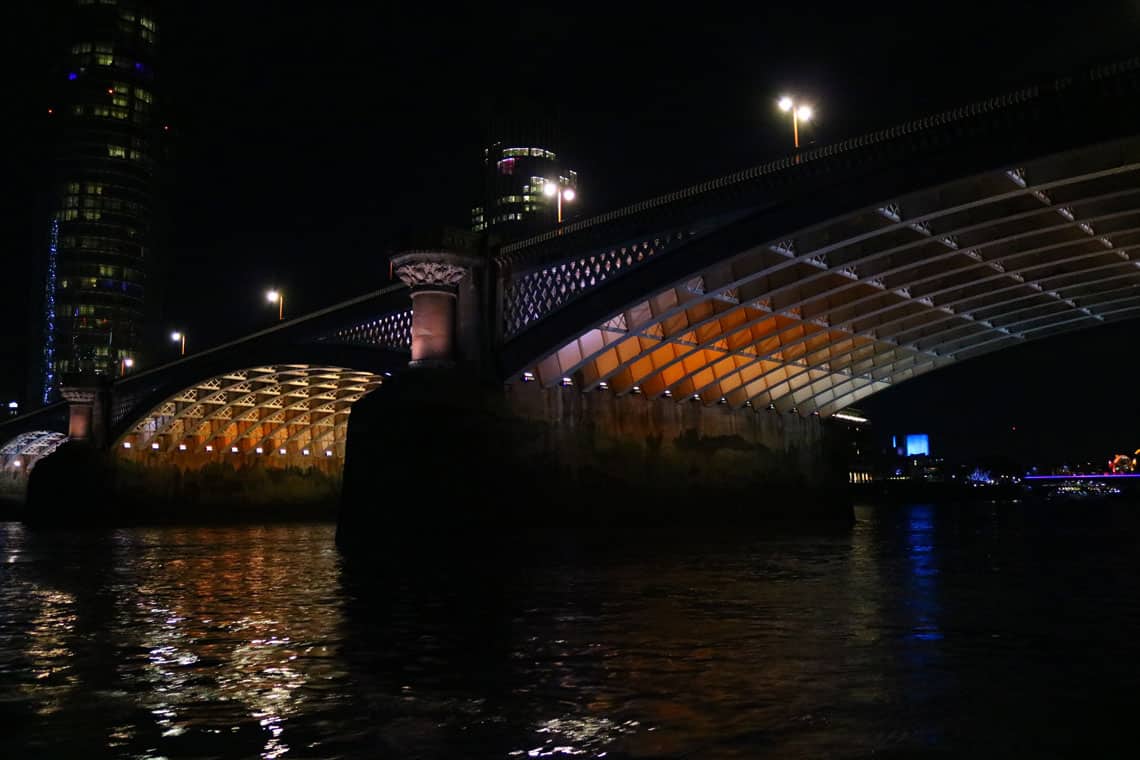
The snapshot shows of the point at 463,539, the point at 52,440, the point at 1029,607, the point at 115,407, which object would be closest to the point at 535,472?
the point at 463,539

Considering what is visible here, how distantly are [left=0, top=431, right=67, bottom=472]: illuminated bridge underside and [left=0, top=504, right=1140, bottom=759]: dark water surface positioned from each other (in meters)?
83.8

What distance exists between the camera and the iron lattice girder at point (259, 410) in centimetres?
6331

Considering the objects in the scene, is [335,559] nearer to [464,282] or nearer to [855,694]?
[464,282]

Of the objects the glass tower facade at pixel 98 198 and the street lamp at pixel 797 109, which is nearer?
the street lamp at pixel 797 109

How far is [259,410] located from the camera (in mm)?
74812

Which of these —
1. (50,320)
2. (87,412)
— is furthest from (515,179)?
(87,412)

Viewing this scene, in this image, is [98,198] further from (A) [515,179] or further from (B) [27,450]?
(A) [515,179]

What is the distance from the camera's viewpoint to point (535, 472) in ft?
127

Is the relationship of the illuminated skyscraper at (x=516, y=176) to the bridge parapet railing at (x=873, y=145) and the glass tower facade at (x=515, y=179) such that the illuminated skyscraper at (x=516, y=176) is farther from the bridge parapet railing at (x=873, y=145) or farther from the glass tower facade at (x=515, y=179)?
the bridge parapet railing at (x=873, y=145)

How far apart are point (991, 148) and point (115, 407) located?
6258cm

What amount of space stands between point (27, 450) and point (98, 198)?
60.8 m

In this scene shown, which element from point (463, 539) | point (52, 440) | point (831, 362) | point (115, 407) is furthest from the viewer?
point (52, 440)

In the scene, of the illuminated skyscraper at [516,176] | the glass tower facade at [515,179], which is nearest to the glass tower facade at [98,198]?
the illuminated skyscraper at [516,176]

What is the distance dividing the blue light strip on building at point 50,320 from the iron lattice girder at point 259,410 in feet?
279
